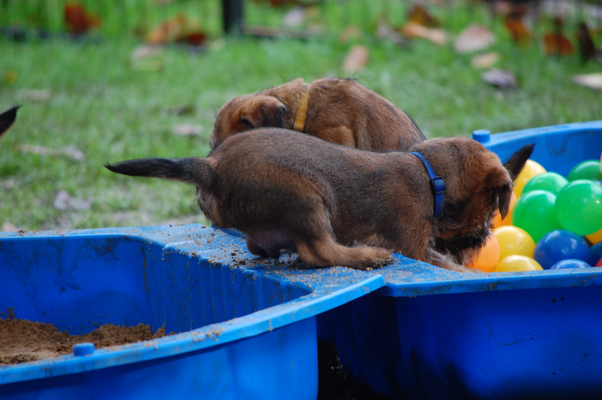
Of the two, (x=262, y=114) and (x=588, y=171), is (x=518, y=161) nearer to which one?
(x=588, y=171)

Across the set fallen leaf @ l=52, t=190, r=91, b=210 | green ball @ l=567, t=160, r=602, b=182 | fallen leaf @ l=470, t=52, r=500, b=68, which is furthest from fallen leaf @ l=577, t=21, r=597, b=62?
fallen leaf @ l=52, t=190, r=91, b=210

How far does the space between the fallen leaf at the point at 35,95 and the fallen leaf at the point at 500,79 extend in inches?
191

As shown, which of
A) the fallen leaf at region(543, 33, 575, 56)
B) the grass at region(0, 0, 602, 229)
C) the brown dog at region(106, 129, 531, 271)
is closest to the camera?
the brown dog at region(106, 129, 531, 271)

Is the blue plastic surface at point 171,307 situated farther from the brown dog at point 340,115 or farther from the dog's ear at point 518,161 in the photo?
the dog's ear at point 518,161

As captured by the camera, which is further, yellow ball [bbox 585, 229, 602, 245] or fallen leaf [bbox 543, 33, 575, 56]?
fallen leaf [bbox 543, 33, 575, 56]

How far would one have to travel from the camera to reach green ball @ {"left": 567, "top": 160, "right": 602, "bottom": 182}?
387cm

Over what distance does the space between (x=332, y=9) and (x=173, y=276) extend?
29.0 feet

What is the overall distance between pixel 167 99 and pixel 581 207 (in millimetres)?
5064

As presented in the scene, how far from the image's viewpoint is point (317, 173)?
8.13 ft

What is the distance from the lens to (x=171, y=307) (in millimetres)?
2822

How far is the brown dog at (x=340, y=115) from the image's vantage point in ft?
11.4

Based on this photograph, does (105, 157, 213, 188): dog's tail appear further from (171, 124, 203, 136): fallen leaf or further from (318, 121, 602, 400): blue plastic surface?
(171, 124, 203, 136): fallen leaf

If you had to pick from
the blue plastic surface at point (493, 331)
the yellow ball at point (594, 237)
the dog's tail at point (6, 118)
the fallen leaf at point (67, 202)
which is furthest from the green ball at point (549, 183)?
the fallen leaf at point (67, 202)

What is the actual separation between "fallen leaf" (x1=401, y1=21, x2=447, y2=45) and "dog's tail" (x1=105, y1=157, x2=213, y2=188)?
23.0 ft
